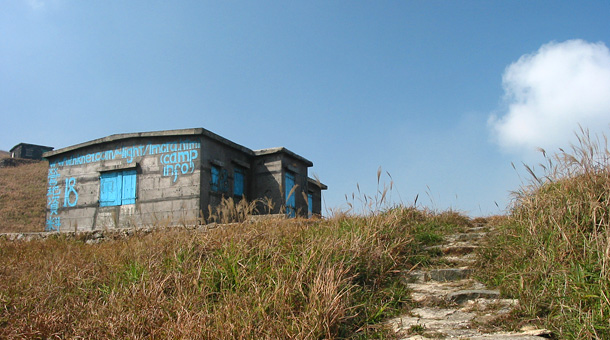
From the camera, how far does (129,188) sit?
13.1 m

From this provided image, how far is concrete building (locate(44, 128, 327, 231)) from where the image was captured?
41.0ft

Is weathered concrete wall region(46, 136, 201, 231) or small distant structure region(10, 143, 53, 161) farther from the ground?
small distant structure region(10, 143, 53, 161)

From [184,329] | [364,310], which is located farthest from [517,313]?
[184,329]

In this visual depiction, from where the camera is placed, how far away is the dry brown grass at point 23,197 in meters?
24.0

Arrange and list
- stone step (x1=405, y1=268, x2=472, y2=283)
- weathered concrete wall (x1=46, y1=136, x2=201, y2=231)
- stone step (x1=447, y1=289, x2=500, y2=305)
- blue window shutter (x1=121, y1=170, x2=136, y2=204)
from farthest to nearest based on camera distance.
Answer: blue window shutter (x1=121, y1=170, x2=136, y2=204)
weathered concrete wall (x1=46, y1=136, x2=201, y2=231)
stone step (x1=405, y1=268, x2=472, y2=283)
stone step (x1=447, y1=289, x2=500, y2=305)

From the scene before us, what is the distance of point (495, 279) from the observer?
14.1 feet

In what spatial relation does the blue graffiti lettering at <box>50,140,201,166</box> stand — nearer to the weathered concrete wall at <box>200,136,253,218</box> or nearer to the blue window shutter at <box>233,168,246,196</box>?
the weathered concrete wall at <box>200,136,253,218</box>

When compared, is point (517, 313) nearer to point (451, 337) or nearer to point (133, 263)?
point (451, 337)

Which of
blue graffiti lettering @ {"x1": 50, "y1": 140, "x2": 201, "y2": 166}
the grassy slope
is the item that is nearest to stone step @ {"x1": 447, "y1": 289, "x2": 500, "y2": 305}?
the grassy slope

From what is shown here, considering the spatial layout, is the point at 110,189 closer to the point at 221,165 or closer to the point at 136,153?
the point at 136,153

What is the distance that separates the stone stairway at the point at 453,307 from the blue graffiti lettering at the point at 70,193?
41.6 ft

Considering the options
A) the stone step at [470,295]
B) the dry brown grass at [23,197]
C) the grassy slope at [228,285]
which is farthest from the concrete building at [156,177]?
the dry brown grass at [23,197]

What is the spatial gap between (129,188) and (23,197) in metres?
22.0

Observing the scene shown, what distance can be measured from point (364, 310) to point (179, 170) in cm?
985
